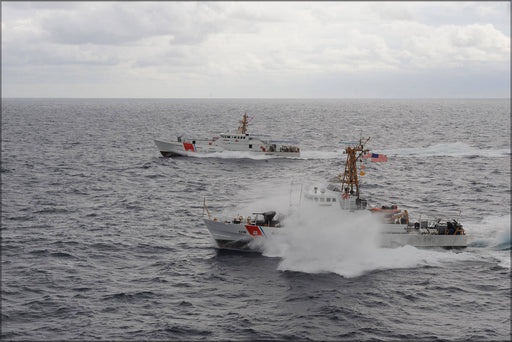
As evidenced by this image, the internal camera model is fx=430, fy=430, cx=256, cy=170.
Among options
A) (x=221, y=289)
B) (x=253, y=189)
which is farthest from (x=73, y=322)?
(x=253, y=189)

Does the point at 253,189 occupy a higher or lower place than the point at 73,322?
higher

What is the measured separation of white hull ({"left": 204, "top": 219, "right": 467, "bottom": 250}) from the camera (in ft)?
129

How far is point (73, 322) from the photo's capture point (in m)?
27.3

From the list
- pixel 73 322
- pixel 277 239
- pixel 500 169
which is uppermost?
pixel 500 169

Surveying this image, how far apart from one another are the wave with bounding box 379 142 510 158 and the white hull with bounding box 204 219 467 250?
5679 cm

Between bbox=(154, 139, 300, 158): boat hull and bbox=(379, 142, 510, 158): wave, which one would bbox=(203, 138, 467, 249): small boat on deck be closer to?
bbox=(154, 139, 300, 158): boat hull

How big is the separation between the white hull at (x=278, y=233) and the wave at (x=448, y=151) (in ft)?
186

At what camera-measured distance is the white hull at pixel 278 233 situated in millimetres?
39438

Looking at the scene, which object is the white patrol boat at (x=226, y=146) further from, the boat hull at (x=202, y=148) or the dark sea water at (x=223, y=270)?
the dark sea water at (x=223, y=270)

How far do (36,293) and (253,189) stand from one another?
1428 inches

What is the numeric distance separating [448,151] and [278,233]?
7321 cm

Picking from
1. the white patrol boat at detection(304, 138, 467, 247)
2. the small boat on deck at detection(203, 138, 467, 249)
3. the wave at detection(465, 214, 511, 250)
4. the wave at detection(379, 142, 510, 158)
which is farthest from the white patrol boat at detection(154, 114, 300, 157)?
the small boat on deck at detection(203, 138, 467, 249)

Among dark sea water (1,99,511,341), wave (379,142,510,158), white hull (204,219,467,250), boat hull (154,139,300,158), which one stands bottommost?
dark sea water (1,99,511,341)

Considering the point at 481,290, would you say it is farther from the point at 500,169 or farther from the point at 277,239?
the point at 500,169
